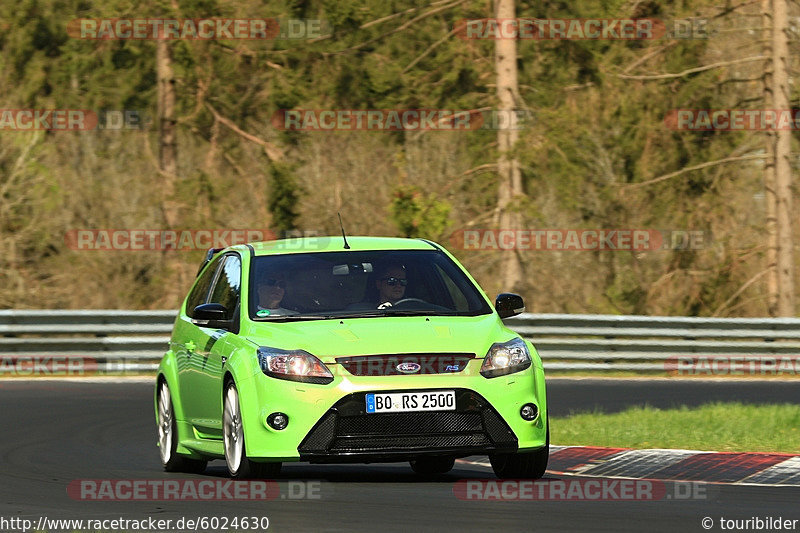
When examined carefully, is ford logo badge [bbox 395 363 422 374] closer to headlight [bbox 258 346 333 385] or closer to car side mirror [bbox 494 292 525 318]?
headlight [bbox 258 346 333 385]

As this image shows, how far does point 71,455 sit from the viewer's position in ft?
43.9

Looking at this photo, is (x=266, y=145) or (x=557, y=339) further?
(x=266, y=145)

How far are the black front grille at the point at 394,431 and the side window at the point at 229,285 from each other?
1464 mm

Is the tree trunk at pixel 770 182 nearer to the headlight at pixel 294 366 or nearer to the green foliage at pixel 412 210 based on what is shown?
the green foliage at pixel 412 210

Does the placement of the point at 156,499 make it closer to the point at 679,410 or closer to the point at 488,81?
the point at 679,410

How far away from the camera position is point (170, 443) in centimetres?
1221

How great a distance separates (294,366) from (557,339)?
49.4 ft

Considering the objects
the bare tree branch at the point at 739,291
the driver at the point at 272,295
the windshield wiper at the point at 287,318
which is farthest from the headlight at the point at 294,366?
the bare tree branch at the point at 739,291

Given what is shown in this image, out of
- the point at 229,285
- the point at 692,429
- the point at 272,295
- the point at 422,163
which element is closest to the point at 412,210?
the point at 422,163

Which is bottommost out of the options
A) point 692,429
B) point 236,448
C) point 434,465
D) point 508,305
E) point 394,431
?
point 692,429

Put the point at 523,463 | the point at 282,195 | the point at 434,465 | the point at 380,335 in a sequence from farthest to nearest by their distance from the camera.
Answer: the point at 282,195 → the point at 434,465 → the point at 523,463 → the point at 380,335

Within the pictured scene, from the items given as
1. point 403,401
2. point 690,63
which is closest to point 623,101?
point 690,63

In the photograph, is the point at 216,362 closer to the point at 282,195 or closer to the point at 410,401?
the point at 410,401

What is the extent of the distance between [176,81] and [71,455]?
74.5 feet
